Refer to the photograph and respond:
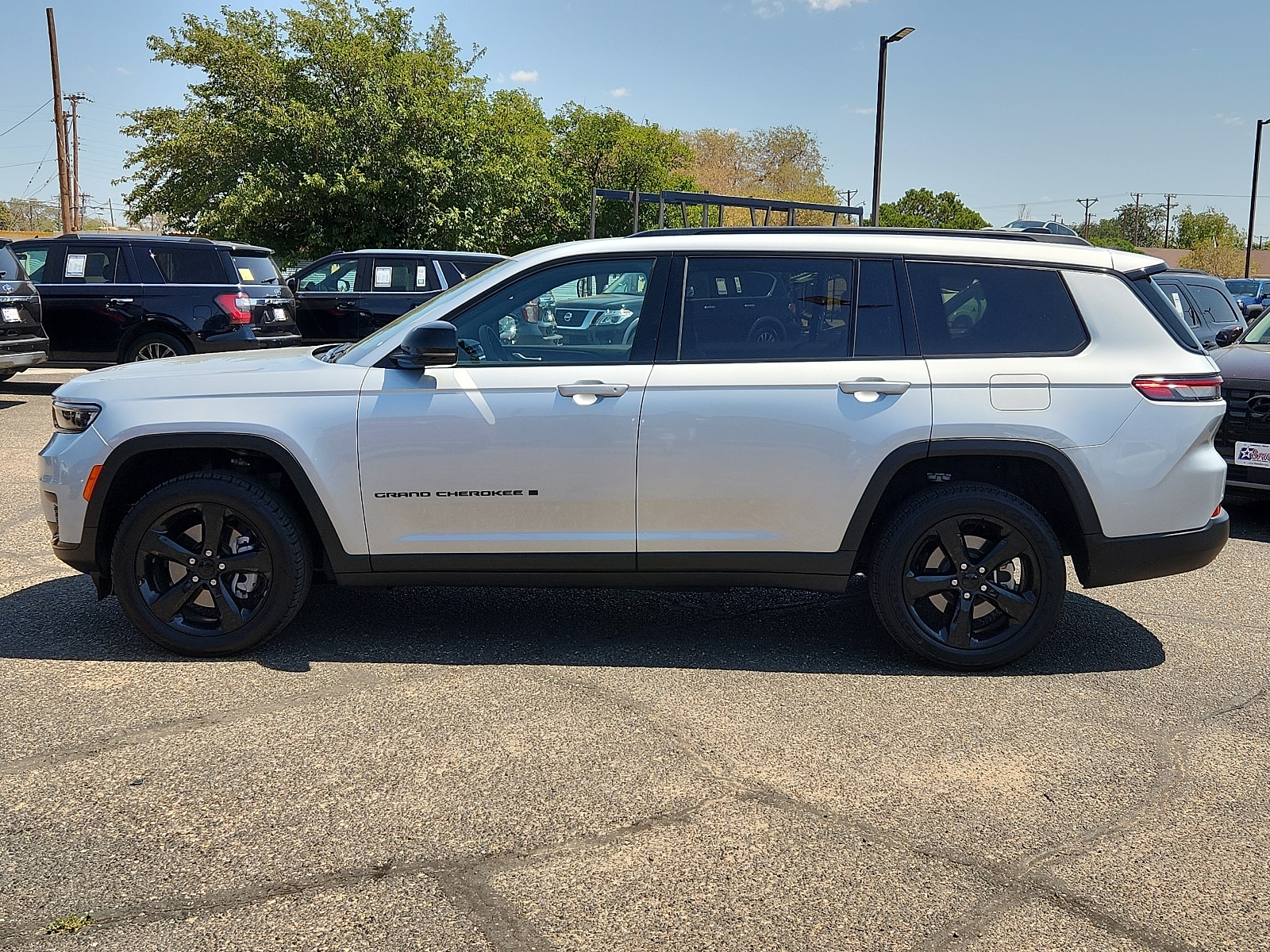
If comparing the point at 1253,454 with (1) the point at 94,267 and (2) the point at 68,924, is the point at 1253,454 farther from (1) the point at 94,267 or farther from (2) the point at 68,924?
(1) the point at 94,267

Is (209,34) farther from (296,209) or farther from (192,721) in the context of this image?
(192,721)

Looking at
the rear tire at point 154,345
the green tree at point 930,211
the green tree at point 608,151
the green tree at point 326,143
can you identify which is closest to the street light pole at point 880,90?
the green tree at point 326,143

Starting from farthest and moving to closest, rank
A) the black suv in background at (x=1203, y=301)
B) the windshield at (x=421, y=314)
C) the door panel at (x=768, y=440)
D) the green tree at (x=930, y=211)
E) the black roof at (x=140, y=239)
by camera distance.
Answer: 1. the green tree at (x=930, y=211)
2. the black roof at (x=140, y=239)
3. the black suv in background at (x=1203, y=301)
4. the windshield at (x=421, y=314)
5. the door panel at (x=768, y=440)

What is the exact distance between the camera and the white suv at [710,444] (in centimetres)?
445

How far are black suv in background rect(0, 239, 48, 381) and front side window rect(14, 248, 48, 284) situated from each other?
118 centimetres

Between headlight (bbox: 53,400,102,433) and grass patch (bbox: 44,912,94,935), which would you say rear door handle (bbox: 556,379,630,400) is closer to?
headlight (bbox: 53,400,102,433)

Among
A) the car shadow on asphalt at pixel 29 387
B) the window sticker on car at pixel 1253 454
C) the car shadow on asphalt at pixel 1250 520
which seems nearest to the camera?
the window sticker on car at pixel 1253 454

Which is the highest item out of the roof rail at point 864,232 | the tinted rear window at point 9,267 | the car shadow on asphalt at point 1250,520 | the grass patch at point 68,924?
the tinted rear window at point 9,267

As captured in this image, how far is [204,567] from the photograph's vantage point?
180 inches

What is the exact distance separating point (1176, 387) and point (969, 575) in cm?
110

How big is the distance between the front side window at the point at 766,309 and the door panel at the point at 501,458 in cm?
31

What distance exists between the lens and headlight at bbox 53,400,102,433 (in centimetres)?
460

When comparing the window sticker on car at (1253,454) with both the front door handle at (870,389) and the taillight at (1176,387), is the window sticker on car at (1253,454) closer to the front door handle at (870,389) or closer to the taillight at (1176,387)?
the taillight at (1176,387)

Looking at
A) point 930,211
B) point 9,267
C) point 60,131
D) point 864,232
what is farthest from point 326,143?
point 930,211
